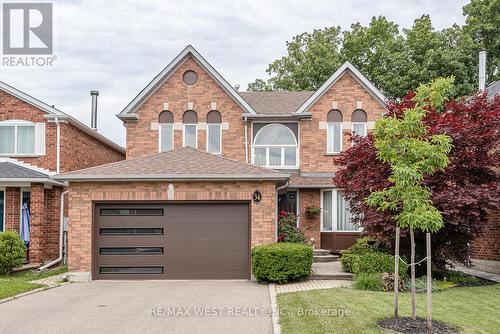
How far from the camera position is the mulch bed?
8.22 metres

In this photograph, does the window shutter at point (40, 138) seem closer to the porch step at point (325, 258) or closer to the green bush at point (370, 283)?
the porch step at point (325, 258)

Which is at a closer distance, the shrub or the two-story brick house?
the two-story brick house

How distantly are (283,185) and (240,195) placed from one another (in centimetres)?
174

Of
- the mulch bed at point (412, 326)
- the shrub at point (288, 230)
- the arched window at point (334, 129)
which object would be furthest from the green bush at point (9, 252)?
the arched window at point (334, 129)

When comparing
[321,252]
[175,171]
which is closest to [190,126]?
[175,171]

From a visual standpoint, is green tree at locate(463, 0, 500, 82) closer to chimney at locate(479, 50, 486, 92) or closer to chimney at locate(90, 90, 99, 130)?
chimney at locate(479, 50, 486, 92)

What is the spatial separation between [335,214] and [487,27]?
61.8 feet

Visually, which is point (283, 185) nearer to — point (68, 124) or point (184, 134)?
point (184, 134)

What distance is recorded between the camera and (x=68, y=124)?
1972 centimetres

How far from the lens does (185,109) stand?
21.3 metres

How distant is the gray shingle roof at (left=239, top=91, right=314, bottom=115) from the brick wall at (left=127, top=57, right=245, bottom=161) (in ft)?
4.15

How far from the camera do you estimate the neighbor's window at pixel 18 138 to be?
19438 millimetres

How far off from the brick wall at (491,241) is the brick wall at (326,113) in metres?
6.15

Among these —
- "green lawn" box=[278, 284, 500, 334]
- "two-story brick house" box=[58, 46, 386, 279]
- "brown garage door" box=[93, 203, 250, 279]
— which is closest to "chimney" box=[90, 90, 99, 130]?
"two-story brick house" box=[58, 46, 386, 279]
